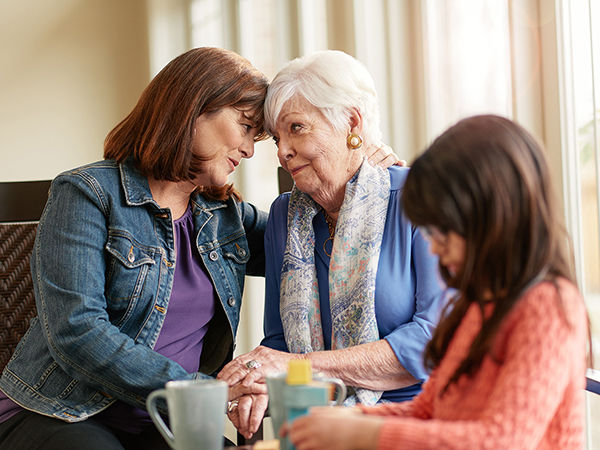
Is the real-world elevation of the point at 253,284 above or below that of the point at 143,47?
below

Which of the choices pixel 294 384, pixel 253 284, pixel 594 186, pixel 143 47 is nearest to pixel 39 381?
pixel 294 384

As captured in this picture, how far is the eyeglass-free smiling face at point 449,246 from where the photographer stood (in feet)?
2.41

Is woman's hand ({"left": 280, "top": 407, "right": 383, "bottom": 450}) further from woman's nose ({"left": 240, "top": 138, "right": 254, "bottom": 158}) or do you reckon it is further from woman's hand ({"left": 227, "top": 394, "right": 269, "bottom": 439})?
woman's nose ({"left": 240, "top": 138, "right": 254, "bottom": 158})

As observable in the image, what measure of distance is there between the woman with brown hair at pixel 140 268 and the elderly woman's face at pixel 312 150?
102mm

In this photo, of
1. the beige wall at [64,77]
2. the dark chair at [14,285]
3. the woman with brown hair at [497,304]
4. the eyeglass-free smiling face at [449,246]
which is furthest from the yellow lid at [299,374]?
the beige wall at [64,77]

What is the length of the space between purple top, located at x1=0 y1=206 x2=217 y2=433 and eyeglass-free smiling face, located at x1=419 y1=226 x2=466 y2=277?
0.88m

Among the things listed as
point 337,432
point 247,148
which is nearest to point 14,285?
point 247,148

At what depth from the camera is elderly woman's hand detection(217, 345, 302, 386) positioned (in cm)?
130

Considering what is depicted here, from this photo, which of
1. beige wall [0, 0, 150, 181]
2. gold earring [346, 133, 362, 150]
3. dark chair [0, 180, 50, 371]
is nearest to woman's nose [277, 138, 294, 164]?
gold earring [346, 133, 362, 150]

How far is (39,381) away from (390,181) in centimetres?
91

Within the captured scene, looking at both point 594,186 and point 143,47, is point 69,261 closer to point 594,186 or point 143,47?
point 594,186

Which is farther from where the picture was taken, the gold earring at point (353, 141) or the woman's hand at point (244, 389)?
the gold earring at point (353, 141)

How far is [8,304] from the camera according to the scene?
1.78 meters

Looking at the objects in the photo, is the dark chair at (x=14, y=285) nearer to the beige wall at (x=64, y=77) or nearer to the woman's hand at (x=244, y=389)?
the woman's hand at (x=244, y=389)
